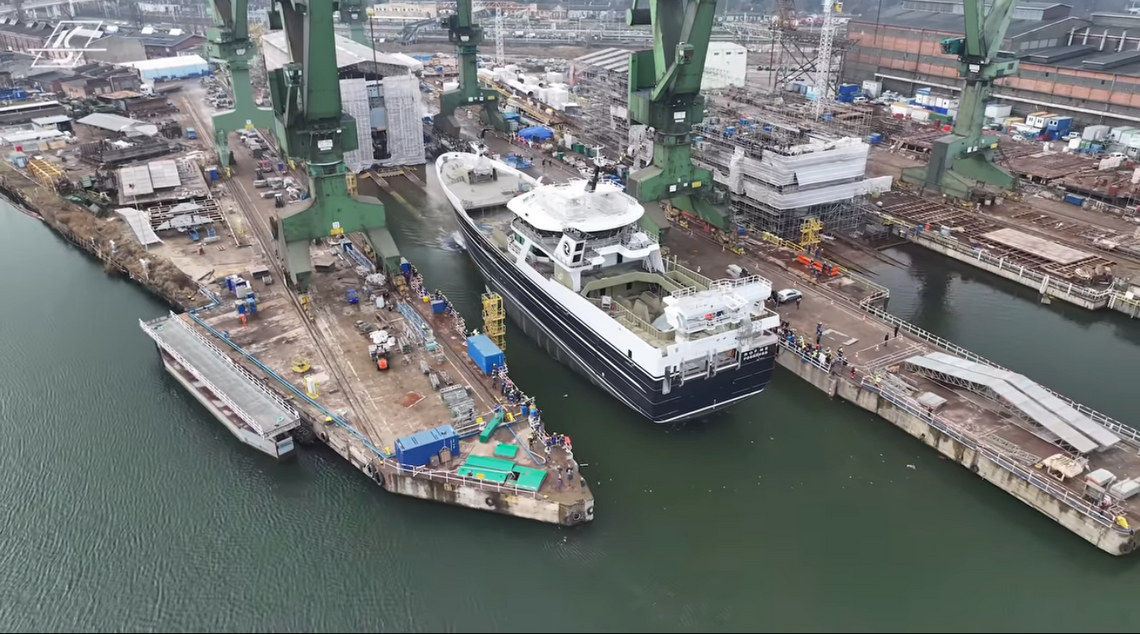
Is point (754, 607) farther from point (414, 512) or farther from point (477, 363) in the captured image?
point (477, 363)

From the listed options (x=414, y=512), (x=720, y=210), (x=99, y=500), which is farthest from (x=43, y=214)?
(x=720, y=210)

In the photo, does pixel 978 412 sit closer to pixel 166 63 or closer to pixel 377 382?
pixel 377 382

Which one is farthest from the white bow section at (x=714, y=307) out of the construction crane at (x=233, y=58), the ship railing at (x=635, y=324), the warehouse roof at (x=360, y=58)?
the construction crane at (x=233, y=58)

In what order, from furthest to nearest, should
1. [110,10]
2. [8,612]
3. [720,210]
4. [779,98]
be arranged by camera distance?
[110,10]
[779,98]
[720,210]
[8,612]

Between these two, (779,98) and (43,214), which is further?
(779,98)

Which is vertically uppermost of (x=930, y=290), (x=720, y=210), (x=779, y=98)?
(x=779, y=98)

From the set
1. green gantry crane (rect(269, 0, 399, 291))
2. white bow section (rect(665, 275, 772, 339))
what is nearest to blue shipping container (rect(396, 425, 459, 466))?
white bow section (rect(665, 275, 772, 339))

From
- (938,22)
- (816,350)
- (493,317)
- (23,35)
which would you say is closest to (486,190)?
(493,317)
